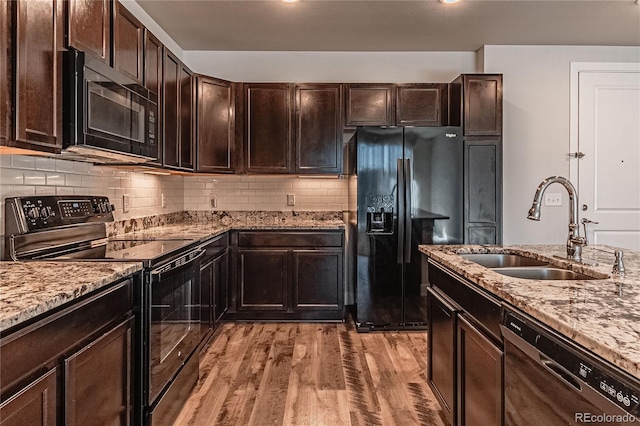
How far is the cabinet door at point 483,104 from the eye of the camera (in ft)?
11.8

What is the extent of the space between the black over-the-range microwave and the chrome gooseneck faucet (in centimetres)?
192

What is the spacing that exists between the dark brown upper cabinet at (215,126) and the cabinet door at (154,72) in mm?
797

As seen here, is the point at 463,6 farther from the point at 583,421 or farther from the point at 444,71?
the point at 583,421

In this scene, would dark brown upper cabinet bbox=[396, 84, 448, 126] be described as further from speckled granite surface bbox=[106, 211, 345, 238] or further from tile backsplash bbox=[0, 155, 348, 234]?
speckled granite surface bbox=[106, 211, 345, 238]

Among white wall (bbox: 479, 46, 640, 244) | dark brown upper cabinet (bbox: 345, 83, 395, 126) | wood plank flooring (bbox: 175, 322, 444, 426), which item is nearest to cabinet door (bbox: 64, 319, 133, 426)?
wood plank flooring (bbox: 175, 322, 444, 426)

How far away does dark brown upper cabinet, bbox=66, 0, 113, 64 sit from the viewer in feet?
5.84

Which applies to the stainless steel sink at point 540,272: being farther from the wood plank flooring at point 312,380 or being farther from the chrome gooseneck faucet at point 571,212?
the wood plank flooring at point 312,380

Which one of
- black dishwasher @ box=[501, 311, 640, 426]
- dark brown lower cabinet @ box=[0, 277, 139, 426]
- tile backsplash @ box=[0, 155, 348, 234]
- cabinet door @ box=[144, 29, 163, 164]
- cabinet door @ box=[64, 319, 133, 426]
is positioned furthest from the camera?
cabinet door @ box=[144, 29, 163, 164]

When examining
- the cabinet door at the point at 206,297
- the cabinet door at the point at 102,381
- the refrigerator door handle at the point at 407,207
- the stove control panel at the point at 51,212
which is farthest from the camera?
Result: the refrigerator door handle at the point at 407,207

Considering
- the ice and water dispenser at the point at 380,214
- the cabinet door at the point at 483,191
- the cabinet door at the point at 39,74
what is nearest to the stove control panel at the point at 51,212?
the cabinet door at the point at 39,74

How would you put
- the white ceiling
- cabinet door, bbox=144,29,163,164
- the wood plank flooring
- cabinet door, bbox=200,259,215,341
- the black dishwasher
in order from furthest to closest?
the white ceiling
cabinet door, bbox=200,259,215,341
cabinet door, bbox=144,29,163,164
the wood plank flooring
the black dishwasher

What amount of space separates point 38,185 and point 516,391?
7.35ft

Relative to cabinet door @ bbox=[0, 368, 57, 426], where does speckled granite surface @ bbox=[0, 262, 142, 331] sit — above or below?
above

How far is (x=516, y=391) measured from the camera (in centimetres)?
120
